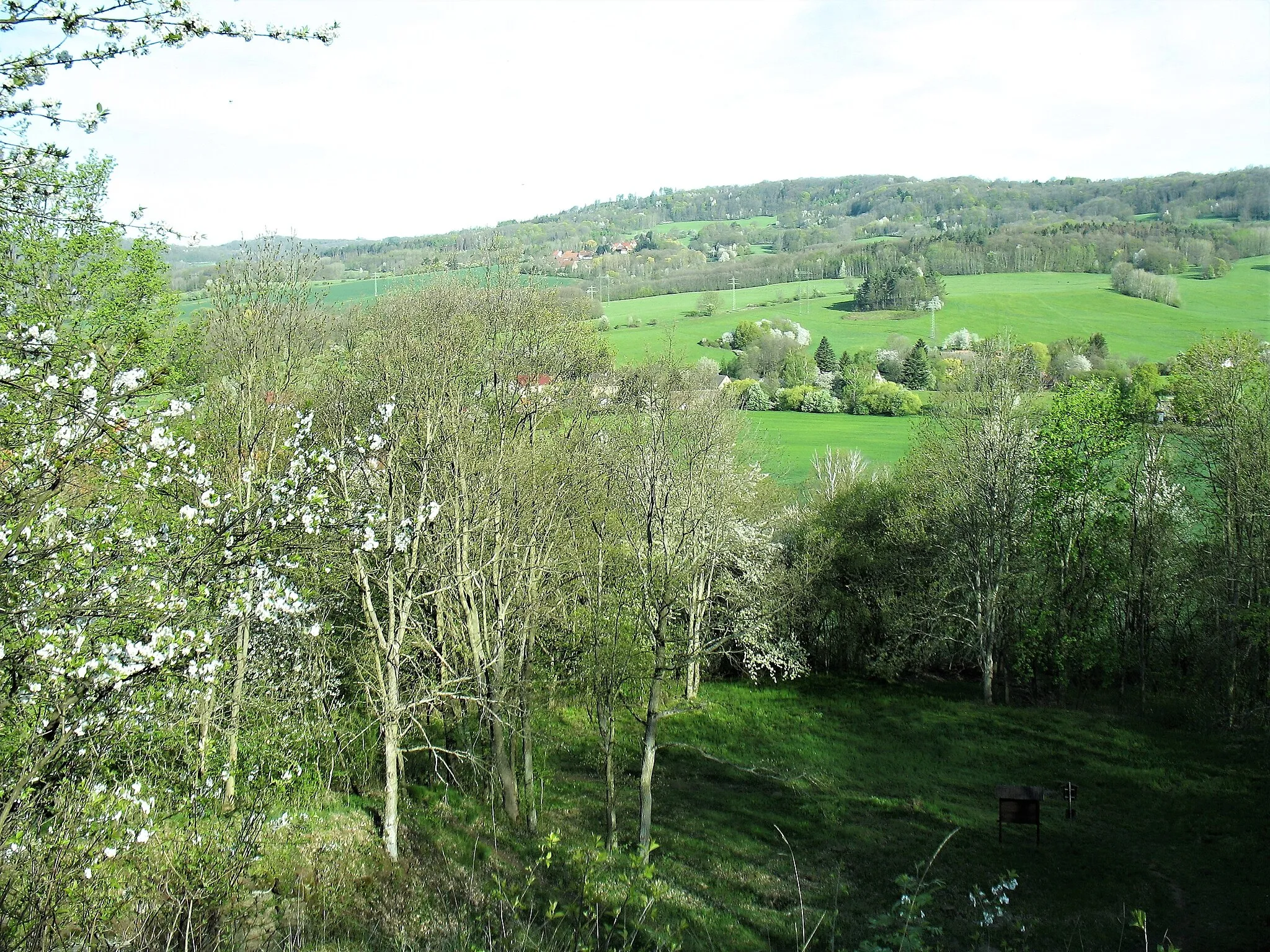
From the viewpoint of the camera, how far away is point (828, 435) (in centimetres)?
5925

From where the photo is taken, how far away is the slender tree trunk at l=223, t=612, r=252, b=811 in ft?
40.7

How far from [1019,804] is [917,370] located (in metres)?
55.4

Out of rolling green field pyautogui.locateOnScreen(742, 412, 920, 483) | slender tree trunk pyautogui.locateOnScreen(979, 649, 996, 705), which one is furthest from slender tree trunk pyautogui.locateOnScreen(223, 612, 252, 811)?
rolling green field pyautogui.locateOnScreen(742, 412, 920, 483)

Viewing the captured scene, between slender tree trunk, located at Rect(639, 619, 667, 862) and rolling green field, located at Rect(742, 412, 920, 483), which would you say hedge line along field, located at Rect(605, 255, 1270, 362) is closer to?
rolling green field, located at Rect(742, 412, 920, 483)

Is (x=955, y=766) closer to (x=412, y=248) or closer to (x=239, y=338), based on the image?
(x=239, y=338)

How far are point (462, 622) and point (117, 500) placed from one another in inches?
441

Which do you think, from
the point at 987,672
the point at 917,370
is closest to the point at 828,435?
the point at 917,370

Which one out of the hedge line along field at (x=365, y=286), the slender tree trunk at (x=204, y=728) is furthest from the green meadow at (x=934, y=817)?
the hedge line along field at (x=365, y=286)

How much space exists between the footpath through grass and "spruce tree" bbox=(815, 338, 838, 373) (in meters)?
46.7

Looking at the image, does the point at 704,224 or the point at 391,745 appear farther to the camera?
the point at 704,224

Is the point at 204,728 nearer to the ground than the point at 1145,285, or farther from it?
nearer to the ground

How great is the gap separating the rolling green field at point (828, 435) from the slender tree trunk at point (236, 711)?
3158 centimetres

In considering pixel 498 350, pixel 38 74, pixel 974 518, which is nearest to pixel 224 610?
pixel 38 74

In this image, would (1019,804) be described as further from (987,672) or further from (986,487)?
(986,487)
